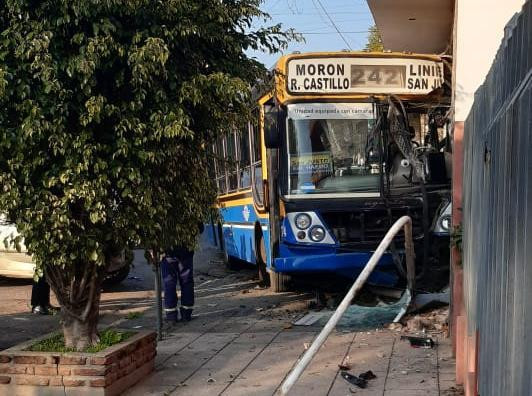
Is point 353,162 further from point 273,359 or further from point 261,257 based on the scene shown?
point 273,359

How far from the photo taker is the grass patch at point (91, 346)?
6273 millimetres

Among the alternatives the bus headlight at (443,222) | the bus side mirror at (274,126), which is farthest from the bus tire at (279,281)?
the bus headlight at (443,222)

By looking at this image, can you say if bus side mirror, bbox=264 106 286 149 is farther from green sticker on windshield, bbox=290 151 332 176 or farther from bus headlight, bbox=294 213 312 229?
bus headlight, bbox=294 213 312 229

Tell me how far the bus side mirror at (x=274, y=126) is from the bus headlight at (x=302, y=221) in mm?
1006

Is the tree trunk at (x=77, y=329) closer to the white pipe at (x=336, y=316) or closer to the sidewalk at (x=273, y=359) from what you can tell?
the sidewalk at (x=273, y=359)

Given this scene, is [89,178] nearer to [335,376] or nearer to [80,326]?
[80,326]

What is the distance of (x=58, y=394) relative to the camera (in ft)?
19.3

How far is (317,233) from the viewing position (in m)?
10.0

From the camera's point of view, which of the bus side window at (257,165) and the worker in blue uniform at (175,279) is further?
the bus side window at (257,165)

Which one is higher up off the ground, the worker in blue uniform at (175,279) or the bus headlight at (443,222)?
the bus headlight at (443,222)

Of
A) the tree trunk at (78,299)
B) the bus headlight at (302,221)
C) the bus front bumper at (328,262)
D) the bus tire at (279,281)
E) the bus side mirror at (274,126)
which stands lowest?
the bus tire at (279,281)

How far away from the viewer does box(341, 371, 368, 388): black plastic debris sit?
6.23 metres

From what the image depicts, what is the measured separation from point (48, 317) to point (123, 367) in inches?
192

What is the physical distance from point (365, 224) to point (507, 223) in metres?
7.35
